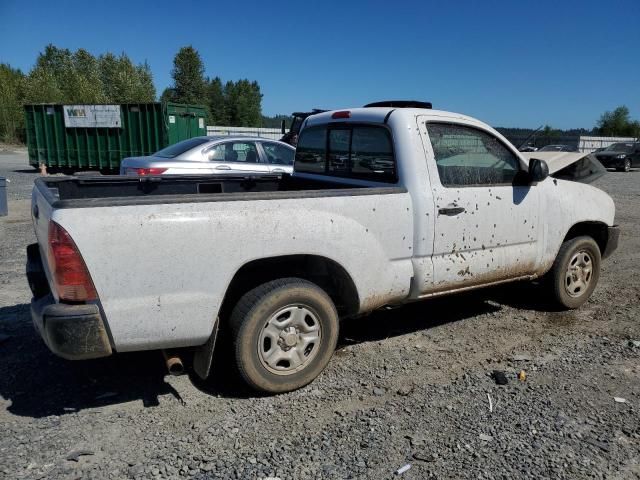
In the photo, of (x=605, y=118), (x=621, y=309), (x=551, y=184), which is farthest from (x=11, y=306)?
(x=605, y=118)

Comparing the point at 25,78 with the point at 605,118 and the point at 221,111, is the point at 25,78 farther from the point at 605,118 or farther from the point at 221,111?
the point at 605,118

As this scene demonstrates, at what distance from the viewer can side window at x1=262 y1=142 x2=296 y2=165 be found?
10070 millimetres

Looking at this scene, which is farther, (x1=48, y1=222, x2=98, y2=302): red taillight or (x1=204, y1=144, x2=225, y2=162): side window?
(x1=204, y1=144, x2=225, y2=162): side window

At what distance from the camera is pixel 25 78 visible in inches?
1885

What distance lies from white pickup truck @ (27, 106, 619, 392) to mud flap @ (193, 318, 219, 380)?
0.04 ft

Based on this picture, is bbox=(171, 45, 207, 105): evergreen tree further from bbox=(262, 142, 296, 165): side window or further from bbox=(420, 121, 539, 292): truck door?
bbox=(420, 121, 539, 292): truck door

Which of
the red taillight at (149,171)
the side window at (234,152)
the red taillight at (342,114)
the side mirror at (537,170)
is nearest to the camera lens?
the side mirror at (537,170)

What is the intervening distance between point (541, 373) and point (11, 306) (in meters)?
4.84

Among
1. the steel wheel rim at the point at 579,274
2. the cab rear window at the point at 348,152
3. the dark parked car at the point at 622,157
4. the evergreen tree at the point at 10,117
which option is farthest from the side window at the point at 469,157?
the evergreen tree at the point at 10,117

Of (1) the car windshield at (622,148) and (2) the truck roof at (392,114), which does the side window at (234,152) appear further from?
(1) the car windshield at (622,148)

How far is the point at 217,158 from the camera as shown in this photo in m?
9.53

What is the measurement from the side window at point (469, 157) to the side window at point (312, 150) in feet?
3.85

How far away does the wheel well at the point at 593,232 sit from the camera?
5.24 m

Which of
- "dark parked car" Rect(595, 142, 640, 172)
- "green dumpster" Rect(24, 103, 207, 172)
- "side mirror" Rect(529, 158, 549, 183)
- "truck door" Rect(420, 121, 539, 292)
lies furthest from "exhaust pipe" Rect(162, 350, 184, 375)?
"dark parked car" Rect(595, 142, 640, 172)
